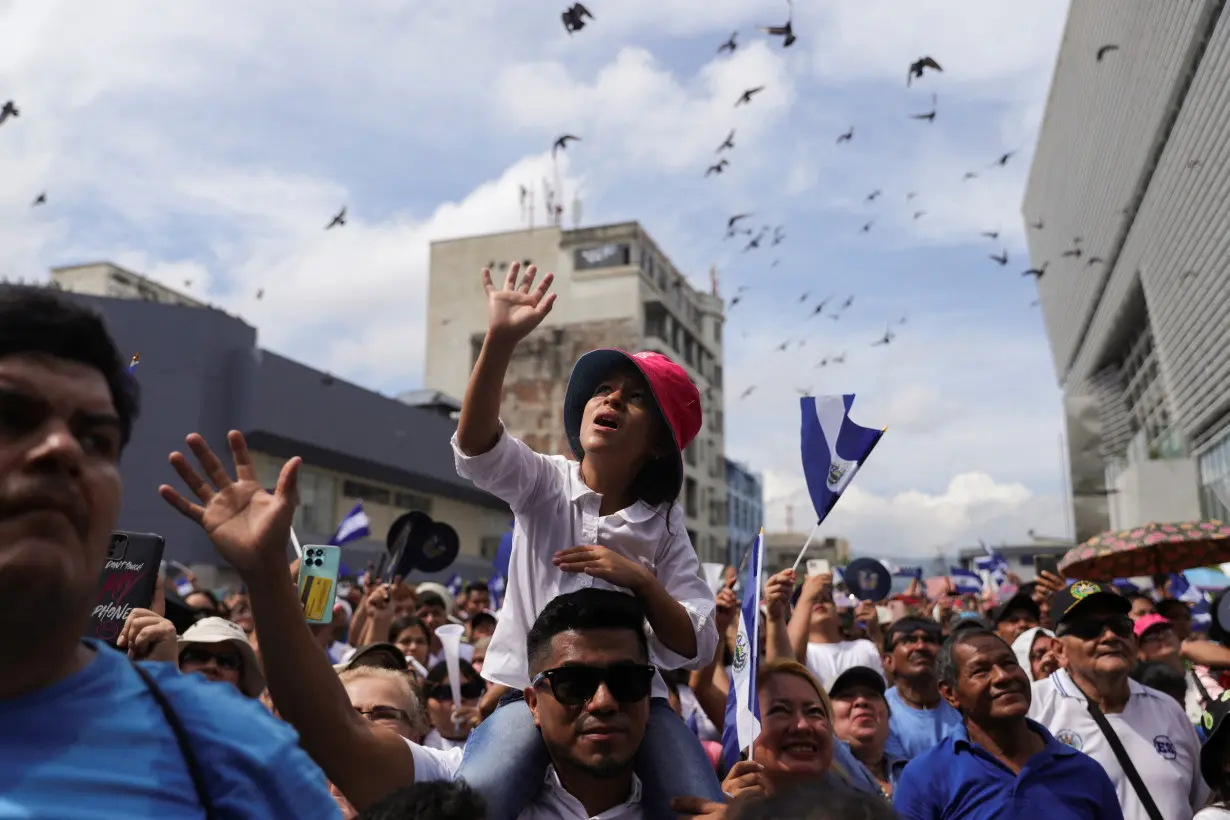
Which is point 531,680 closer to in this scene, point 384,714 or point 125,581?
point 125,581

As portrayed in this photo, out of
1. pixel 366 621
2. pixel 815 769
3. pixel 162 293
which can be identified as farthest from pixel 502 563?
pixel 162 293

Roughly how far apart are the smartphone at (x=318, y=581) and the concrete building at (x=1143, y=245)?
916 inches

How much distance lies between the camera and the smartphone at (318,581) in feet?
16.3

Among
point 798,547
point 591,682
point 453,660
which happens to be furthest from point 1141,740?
point 798,547

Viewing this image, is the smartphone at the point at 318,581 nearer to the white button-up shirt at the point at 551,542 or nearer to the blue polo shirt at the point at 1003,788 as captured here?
the white button-up shirt at the point at 551,542

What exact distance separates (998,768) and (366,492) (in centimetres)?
3622

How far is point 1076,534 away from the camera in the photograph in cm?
3766

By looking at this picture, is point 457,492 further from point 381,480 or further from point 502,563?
point 502,563

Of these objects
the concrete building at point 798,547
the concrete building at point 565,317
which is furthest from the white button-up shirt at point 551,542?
the concrete building at point 798,547

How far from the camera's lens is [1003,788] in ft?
12.4

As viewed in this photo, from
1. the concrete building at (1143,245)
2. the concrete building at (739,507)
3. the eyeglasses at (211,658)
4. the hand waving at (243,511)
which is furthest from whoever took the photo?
the concrete building at (739,507)

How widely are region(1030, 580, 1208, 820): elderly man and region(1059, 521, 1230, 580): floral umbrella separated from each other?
12.7 ft

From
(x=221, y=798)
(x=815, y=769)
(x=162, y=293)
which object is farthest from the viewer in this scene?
(x=162, y=293)

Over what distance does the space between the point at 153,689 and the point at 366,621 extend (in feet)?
17.2
